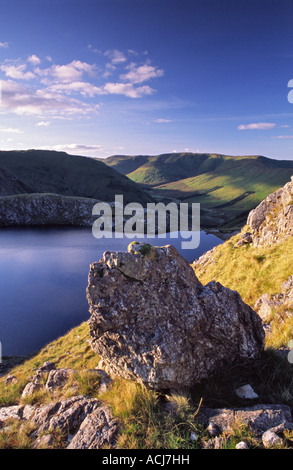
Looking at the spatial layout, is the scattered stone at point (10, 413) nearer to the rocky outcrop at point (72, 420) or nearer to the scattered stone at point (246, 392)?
the rocky outcrop at point (72, 420)

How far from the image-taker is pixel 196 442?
5.30 m

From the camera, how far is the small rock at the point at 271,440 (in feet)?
16.2

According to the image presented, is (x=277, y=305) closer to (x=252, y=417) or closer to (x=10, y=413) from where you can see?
(x=252, y=417)

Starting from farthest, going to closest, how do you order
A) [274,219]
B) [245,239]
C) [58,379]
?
[245,239], [274,219], [58,379]

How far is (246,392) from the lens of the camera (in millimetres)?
6512

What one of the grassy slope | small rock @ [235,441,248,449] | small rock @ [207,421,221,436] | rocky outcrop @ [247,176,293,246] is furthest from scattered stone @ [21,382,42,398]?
rocky outcrop @ [247,176,293,246]

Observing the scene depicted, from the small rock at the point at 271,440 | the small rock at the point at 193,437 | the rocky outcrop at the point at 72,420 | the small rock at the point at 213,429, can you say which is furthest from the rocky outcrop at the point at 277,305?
the rocky outcrop at the point at 72,420

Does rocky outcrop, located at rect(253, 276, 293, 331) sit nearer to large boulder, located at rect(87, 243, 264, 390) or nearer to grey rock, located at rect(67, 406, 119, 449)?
large boulder, located at rect(87, 243, 264, 390)

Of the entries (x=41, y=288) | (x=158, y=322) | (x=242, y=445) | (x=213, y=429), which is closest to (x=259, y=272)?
(x=158, y=322)

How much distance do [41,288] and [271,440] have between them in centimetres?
5536

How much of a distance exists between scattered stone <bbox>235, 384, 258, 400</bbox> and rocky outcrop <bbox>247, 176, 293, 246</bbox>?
15.0 metres

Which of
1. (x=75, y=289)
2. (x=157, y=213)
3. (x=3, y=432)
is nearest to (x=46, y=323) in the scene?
(x=75, y=289)
